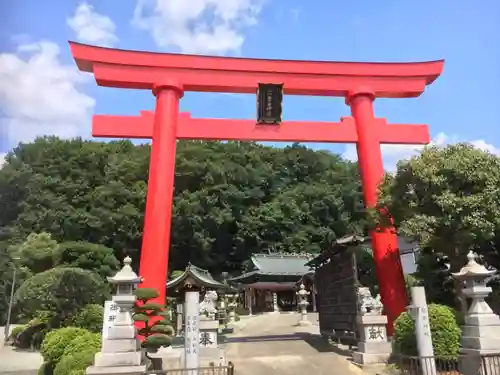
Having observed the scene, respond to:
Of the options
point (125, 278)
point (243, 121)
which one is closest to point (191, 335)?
point (125, 278)

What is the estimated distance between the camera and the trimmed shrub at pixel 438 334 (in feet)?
27.3

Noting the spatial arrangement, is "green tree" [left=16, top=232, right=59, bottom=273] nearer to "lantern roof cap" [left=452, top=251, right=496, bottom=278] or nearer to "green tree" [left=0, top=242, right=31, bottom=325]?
"green tree" [left=0, top=242, right=31, bottom=325]

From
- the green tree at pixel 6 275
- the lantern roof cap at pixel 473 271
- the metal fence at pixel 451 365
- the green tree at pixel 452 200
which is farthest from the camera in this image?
the green tree at pixel 6 275

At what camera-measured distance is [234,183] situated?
41.3m

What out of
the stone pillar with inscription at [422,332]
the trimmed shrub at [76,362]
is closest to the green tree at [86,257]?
the trimmed shrub at [76,362]

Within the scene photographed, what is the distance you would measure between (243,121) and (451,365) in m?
9.21

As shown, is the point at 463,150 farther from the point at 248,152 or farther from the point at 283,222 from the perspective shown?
the point at 248,152

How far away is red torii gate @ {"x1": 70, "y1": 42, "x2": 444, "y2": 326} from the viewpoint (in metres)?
12.7

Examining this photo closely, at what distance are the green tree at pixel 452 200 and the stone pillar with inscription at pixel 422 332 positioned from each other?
201 centimetres

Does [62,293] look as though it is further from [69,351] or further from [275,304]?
[275,304]

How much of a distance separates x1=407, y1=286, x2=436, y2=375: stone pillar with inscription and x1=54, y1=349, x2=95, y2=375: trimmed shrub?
6.20 metres

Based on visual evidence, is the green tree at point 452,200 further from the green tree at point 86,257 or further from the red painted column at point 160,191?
the green tree at point 86,257

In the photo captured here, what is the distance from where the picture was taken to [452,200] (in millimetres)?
9859

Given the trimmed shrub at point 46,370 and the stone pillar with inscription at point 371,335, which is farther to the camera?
the stone pillar with inscription at point 371,335
